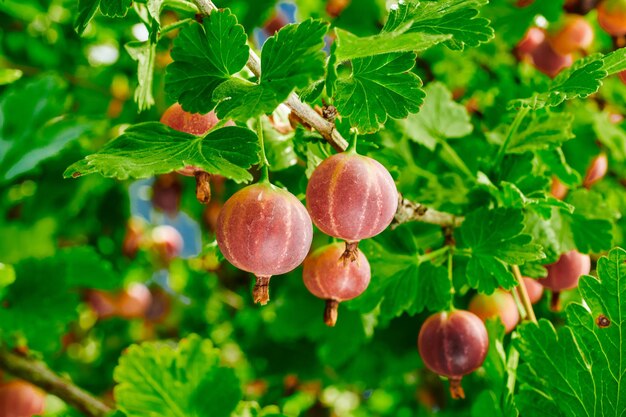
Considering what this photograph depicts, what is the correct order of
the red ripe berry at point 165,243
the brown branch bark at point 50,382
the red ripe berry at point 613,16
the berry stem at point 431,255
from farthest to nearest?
the red ripe berry at point 165,243
the red ripe berry at point 613,16
the brown branch bark at point 50,382
the berry stem at point 431,255

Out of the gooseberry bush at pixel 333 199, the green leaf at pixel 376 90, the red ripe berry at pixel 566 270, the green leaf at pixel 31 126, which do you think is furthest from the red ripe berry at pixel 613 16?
the green leaf at pixel 31 126

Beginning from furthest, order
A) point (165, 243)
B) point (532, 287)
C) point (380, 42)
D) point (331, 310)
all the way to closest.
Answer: point (165, 243) → point (532, 287) → point (331, 310) → point (380, 42)

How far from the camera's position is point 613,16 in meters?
1.17

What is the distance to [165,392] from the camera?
78 cm

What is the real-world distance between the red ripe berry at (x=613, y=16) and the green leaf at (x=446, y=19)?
728 millimetres

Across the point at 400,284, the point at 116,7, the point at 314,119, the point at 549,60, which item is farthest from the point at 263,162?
the point at 549,60

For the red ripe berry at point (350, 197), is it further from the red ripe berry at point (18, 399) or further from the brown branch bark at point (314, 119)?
the red ripe berry at point (18, 399)

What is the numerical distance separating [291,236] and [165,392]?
0.37 meters

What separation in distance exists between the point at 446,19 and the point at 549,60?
0.77 metres

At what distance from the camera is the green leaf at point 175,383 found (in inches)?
30.1

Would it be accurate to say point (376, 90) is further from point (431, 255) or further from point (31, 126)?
point (31, 126)

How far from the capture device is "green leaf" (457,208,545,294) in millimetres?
721

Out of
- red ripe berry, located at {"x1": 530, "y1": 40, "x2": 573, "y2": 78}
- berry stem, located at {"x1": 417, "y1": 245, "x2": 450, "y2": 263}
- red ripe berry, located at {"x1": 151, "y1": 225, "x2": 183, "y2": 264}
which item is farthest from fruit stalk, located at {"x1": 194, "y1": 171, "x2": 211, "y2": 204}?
red ripe berry, located at {"x1": 151, "y1": 225, "x2": 183, "y2": 264}

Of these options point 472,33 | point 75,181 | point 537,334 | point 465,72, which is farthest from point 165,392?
point 465,72
